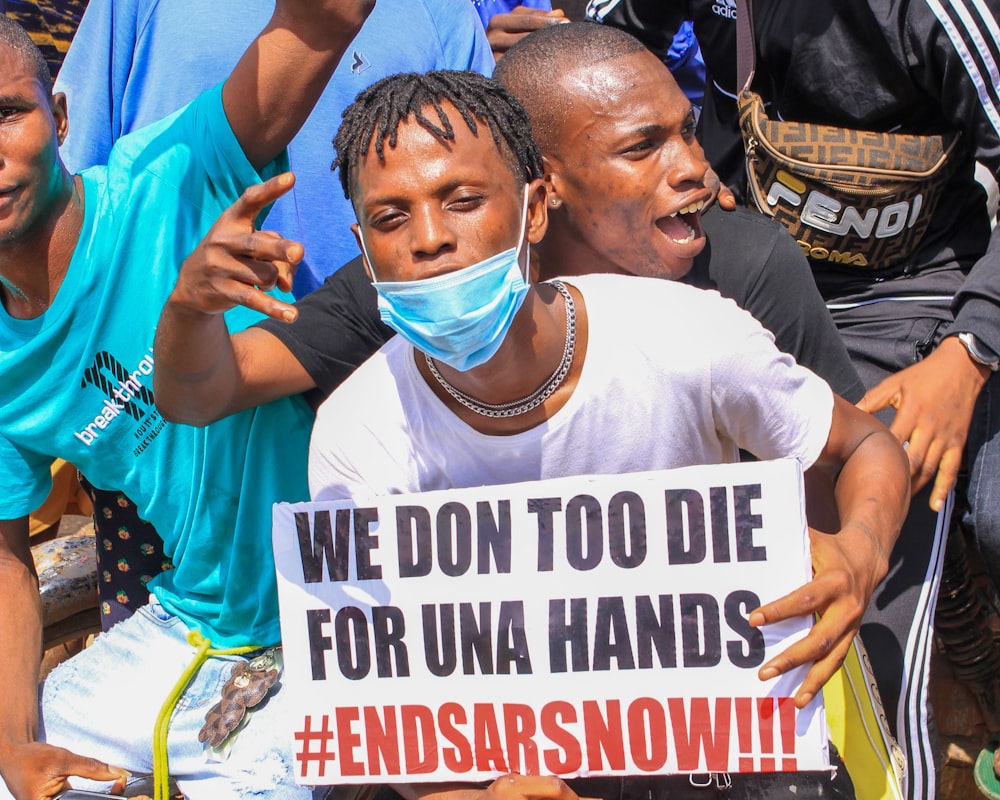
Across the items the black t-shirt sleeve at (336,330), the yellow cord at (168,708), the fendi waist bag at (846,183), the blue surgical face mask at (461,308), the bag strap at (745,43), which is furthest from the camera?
the bag strap at (745,43)

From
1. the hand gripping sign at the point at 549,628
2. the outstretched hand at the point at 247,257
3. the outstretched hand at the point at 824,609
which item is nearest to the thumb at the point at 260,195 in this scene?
the outstretched hand at the point at 247,257

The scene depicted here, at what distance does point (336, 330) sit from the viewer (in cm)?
258

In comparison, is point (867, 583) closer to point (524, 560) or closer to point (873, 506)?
point (873, 506)

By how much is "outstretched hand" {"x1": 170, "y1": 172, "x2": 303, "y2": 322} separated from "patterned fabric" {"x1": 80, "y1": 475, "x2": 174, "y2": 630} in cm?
119

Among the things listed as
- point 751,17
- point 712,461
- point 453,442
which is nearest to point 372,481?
point 453,442

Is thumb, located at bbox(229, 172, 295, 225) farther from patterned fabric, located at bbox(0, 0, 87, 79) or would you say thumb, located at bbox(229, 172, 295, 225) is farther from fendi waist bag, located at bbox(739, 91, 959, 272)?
patterned fabric, located at bbox(0, 0, 87, 79)

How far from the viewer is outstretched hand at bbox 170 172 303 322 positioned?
1.89m

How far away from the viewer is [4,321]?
8.73 ft

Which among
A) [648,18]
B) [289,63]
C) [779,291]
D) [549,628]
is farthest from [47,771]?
[648,18]

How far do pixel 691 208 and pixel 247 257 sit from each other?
110 cm

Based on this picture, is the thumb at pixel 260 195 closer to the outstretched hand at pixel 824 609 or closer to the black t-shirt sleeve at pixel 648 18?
the outstretched hand at pixel 824 609

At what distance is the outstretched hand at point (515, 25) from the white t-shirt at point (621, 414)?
1392mm

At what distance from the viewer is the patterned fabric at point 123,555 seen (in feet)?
9.81

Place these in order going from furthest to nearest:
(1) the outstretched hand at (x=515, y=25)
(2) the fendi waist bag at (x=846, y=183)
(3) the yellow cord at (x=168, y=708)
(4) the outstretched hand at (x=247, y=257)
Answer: (1) the outstretched hand at (x=515, y=25) < (2) the fendi waist bag at (x=846, y=183) < (3) the yellow cord at (x=168, y=708) < (4) the outstretched hand at (x=247, y=257)
